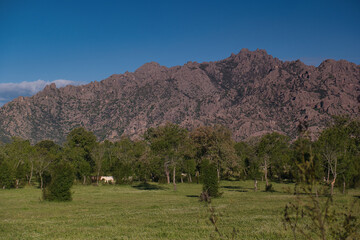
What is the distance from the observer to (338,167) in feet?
143

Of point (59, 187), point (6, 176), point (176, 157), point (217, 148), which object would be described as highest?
point (217, 148)

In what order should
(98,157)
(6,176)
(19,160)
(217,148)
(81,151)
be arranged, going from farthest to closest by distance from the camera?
(217,148) → (81,151) → (98,157) → (19,160) → (6,176)

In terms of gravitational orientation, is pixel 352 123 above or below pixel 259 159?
above

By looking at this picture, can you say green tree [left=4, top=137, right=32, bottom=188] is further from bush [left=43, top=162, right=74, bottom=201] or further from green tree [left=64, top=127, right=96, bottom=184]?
bush [left=43, top=162, right=74, bottom=201]

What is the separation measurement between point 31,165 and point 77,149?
38.9 feet

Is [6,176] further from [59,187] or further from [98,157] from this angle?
[59,187]

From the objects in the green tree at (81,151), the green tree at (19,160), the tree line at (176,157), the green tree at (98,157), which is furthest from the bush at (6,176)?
the green tree at (98,157)

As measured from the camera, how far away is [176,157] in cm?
5334

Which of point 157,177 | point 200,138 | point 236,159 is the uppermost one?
point 200,138

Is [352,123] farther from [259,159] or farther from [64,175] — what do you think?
[64,175]

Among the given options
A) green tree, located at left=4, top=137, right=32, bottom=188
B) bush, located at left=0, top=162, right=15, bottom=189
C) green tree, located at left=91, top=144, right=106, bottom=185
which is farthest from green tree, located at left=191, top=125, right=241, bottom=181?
bush, located at left=0, top=162, right=15, bottom=189

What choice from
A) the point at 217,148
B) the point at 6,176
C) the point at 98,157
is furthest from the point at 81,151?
the point at 217,148

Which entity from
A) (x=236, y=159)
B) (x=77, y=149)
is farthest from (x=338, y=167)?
(x=77, y=149)

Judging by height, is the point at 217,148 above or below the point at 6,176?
above
